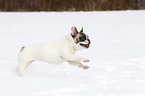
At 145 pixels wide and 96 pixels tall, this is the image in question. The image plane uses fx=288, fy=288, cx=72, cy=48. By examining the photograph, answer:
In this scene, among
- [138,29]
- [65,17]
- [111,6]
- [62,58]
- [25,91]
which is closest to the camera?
[25,91]

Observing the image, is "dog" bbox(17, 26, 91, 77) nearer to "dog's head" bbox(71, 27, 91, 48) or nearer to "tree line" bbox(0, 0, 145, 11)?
"dog's head" bbox(71, 27, 91, 48)

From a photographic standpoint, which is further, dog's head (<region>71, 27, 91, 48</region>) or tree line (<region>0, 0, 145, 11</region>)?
tree line (<region>0, 0, 145, 11</region>)

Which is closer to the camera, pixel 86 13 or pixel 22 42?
pixel 22 42

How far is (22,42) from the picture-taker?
729 centimetres

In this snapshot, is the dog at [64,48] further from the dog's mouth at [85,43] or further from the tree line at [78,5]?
the tree line at [78,5]

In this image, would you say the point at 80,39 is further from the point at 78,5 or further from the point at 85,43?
the point at 78,5

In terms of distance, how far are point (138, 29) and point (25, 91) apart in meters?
4.98

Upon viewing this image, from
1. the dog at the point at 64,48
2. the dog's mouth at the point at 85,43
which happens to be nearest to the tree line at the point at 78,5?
the dog at the point at 64,48

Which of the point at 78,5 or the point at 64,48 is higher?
the point at 78,5

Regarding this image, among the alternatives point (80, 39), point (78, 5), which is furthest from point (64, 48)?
point (78, 5)

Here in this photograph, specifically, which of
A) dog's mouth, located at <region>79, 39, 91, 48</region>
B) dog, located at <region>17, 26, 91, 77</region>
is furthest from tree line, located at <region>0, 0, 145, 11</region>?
dog's mouth, located at <region>79, 39, 91, 48</region>

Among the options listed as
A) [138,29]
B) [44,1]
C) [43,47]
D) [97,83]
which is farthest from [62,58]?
[44,1]

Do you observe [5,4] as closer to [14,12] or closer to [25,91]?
[14,12]

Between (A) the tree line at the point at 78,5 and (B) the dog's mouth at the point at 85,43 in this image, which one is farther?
(A) the tree line at the point at 78,5
